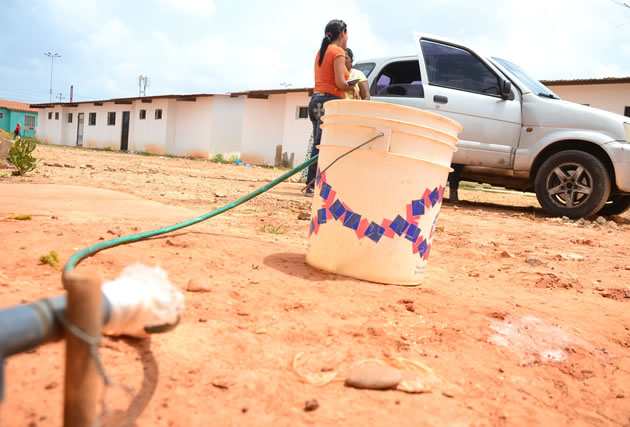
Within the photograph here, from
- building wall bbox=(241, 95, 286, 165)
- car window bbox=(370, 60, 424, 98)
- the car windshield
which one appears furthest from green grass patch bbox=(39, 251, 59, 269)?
building wall bbox=(241, 95, 286, 165)

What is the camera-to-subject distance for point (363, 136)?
242 cm

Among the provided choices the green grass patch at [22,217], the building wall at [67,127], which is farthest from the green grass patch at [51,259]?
the building wall at [67,127]

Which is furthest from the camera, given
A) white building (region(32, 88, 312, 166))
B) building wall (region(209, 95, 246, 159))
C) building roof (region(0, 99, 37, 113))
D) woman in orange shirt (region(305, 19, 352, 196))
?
building roof (region(0, 99, 37, 113))

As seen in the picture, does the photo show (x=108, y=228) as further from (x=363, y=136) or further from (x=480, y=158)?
(x=480, y=158)

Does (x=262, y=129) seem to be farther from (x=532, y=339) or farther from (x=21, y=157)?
(x=532, y=339)

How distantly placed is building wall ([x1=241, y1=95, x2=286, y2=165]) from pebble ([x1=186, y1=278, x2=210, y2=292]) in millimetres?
18104

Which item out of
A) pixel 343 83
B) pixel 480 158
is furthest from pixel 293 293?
pixel 480 158

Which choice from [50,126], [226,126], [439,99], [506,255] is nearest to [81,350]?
[506,255]

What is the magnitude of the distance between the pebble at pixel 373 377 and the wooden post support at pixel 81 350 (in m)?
0.78

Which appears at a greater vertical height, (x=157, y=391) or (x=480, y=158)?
(x=480, y=158)

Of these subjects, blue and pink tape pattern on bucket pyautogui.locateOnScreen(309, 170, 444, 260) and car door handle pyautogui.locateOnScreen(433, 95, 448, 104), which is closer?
blue and pink tape pattern on bucket pyautogui.locateOnScreen(309, 170, 444, 260)

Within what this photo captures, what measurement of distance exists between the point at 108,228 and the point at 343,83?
8.38 ft

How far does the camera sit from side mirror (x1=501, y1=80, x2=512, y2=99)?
18.8ft

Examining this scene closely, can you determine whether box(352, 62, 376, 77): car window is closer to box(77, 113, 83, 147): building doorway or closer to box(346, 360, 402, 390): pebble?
box(346, 360, 402, 390): pebble
